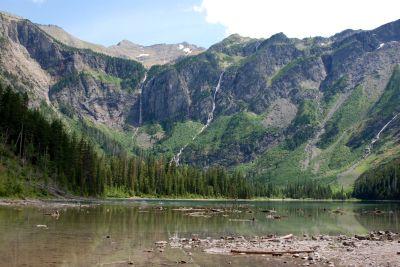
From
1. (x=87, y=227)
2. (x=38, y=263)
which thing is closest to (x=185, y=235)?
(x=87, y=227)

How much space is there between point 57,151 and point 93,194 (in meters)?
22.4

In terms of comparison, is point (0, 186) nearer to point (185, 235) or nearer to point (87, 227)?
point (87, 227)

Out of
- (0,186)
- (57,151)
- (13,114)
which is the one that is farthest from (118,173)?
(0,186)

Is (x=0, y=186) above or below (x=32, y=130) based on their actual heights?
below

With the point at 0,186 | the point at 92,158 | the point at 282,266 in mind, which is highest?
the point at 92,158

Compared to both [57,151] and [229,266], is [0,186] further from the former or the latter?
[229,266]

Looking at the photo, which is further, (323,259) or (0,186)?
(0,186)

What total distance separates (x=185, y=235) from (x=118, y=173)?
143890mm

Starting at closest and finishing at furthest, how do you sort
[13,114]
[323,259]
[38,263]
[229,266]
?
[38,263] < [229,266] < [323,259] < [13,114]

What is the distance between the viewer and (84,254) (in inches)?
1245

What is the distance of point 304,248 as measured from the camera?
39.6 metres

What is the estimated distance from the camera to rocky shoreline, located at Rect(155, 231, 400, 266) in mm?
33500

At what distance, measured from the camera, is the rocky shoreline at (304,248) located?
3350 cm

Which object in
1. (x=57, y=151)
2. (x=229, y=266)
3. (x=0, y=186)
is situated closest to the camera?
(x=229, y=266)
